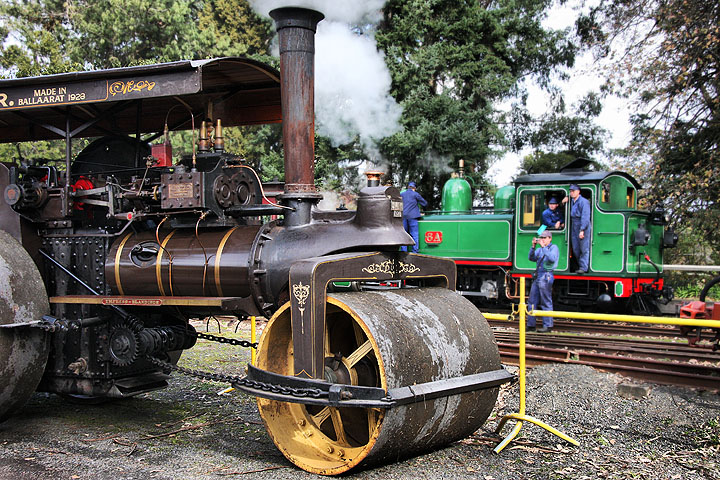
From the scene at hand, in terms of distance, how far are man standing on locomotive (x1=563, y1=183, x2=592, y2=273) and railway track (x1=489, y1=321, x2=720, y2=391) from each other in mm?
1649

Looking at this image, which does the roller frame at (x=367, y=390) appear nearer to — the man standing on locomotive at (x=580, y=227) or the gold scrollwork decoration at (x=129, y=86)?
the gold scrollwork decoration at (x=129, y=86)

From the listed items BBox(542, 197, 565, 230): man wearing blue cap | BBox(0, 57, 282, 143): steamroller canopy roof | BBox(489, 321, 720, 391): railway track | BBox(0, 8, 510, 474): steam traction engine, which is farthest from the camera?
BBox(542, 197, 565, 230): man wearing blue cap

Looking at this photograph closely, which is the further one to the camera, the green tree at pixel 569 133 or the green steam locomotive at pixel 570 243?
the green tree at pixel 569 133

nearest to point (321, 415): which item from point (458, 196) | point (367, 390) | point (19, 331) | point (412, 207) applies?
point (367, 390)

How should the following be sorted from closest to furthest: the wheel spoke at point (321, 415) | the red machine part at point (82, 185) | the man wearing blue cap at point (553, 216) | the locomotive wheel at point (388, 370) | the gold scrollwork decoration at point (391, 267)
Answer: the locomotive wheel at point (388, 370) → the gold scrollwork decoration at point (391, 267) → the wheel spoke at point (321, 415) → the red machine part at point (82, 185) → the man wearing blue cap at point (553, 216)

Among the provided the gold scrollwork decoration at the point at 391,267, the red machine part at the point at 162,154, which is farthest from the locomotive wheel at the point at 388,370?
the red machine part at the point at 162,154

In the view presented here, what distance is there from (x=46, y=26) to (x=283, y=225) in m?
23.7

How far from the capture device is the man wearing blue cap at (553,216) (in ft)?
40.0

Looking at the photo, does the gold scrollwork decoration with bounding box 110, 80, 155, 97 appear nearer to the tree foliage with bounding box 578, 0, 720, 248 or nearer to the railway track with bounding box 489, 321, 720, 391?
the railway track with bounding box 489, 321, 720, 391

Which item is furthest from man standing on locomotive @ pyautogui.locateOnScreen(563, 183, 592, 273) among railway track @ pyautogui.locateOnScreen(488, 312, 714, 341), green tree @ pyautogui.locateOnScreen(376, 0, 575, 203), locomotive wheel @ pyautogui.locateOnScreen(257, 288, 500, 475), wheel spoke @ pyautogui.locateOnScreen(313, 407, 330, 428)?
wheel spoke @ pyautogui.locateOnScreen(313, 407, 330, 428)

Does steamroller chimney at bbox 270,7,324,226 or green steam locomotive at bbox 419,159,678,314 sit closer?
steamroller chimney at bbox 270,7,324,226

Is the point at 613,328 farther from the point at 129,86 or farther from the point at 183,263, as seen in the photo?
the point at 129,86

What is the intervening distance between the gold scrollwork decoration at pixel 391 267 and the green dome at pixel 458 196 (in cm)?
1008

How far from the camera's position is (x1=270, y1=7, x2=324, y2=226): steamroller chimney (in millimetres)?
4875
